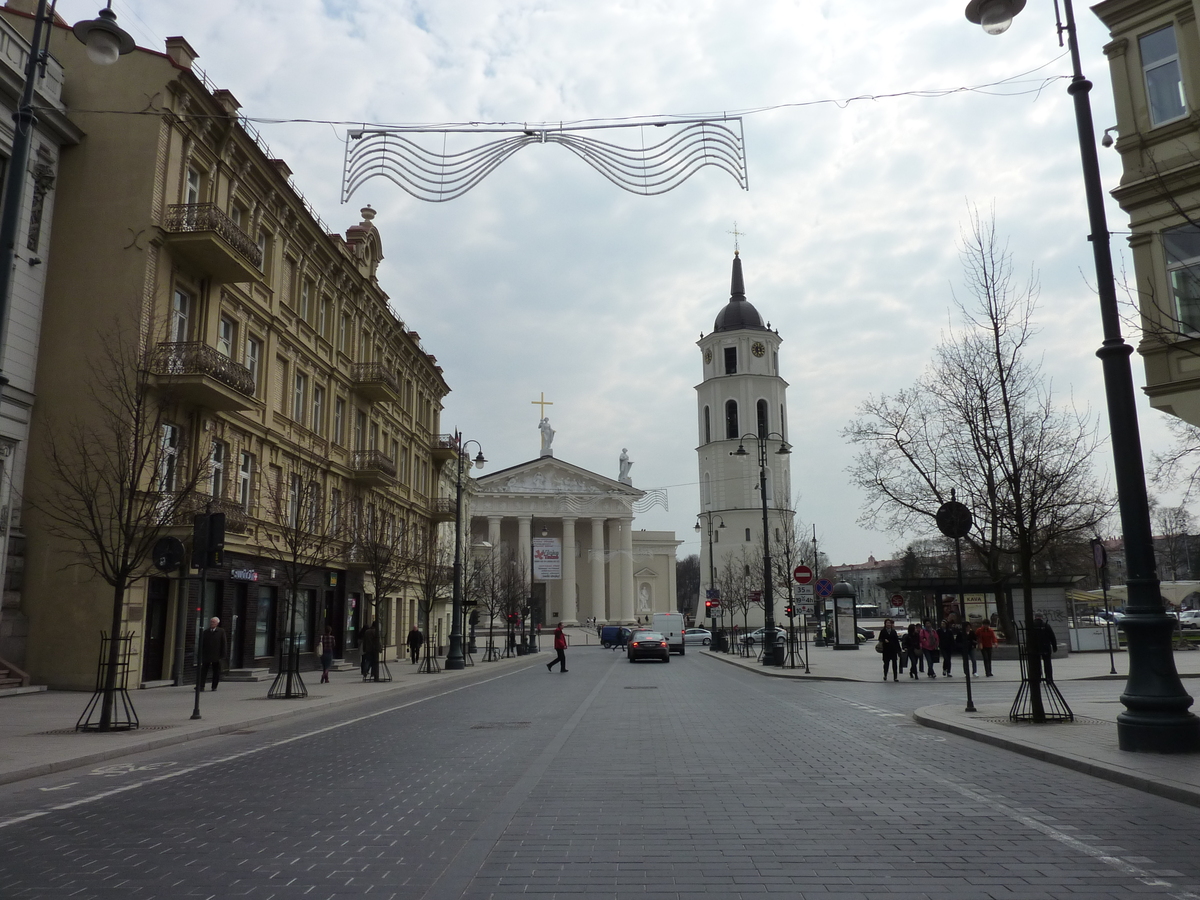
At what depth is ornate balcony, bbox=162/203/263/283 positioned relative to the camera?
22812 millimetres

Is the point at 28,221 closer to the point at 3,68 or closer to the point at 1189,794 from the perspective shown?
the point at 3,68

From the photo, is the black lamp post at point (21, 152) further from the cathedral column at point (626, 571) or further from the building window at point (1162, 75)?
the cathedral column at point (626, 571)

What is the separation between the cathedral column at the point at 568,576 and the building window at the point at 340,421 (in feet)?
197

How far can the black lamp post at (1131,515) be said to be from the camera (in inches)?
394

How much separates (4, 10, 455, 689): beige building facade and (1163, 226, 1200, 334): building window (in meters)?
17.3

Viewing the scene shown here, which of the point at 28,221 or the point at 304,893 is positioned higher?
the point at 28,221

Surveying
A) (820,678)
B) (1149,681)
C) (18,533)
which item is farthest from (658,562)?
(1149,681)

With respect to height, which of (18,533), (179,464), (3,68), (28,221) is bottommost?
(18,533)

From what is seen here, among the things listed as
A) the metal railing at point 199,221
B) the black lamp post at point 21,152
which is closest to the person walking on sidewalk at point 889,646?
the metal railing at point 199,221

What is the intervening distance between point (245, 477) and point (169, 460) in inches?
248

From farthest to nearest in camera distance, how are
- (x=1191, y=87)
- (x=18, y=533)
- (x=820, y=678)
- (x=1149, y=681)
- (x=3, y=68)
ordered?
(x=820, y=678) < (x=18, y=533) < (x=3, y=68) < (x=1191, y=87) < (x=1149, y=681)

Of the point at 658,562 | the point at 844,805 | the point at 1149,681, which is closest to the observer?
the point at 844,805

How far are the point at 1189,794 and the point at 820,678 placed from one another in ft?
65.4

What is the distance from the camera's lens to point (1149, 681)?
10211mm
